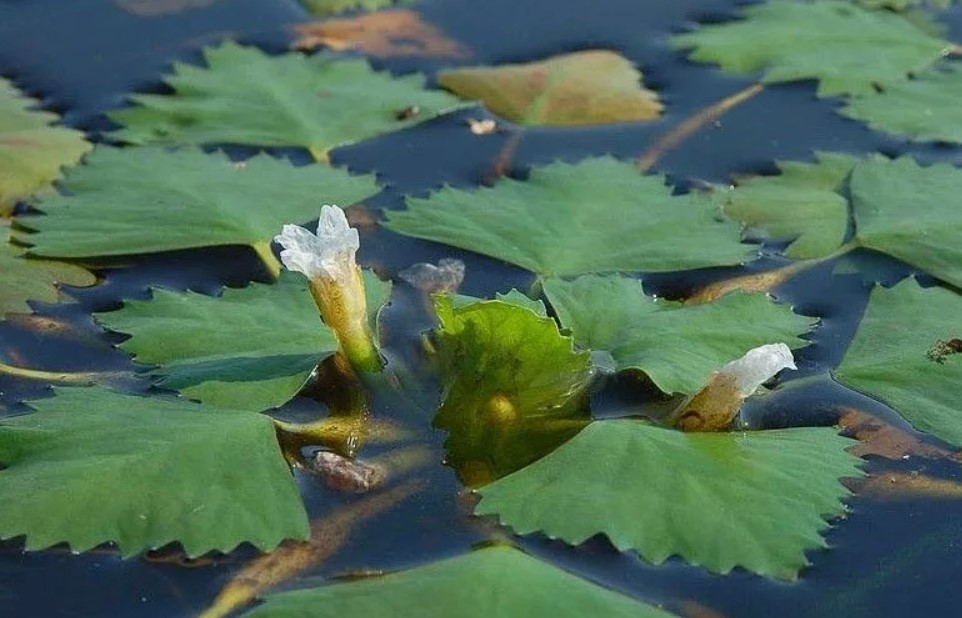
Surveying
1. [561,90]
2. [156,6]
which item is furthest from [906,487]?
[156,6]

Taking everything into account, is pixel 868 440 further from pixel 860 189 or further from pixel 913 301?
pixel 860 189

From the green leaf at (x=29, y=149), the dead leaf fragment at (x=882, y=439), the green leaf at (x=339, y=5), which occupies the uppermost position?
the green leaf at (x=29, y=149)

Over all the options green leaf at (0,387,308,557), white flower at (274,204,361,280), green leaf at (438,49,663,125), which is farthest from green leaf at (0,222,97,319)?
green leaf at (438,49,663,125)

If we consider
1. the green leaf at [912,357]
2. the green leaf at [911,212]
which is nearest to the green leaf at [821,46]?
the green leaf at [911,212]

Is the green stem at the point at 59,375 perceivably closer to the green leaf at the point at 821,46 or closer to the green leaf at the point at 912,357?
the green leaf at the point at 912,357

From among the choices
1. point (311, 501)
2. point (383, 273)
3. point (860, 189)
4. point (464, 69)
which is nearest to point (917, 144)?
point (860, 189)

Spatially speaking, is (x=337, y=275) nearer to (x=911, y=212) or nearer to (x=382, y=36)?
(x=911, y=212)
